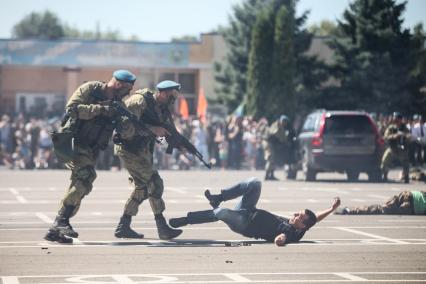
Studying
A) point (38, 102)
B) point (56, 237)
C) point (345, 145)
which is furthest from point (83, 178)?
point (38, 102)

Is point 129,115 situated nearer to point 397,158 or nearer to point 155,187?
point 155,187

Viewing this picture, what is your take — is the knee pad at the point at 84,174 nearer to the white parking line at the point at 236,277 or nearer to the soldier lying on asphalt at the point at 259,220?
the soldier lying on asphalt at the point at 259,220

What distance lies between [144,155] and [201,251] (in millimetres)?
1785

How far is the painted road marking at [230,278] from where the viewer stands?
10531 millimetres

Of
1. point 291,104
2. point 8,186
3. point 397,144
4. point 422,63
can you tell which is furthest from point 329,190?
point 422,63

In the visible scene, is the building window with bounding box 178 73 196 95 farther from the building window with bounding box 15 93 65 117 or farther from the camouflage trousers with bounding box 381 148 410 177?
the camouflage trousers with bounding box 381 148 410 177

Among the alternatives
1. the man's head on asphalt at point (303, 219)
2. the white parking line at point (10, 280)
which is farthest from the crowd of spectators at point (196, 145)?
the white parking line at point (10, 280)

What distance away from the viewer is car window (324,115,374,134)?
31047 millimetres

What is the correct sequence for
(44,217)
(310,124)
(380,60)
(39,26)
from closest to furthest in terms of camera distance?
(44,217), (310,124), (380,60), (39,26)

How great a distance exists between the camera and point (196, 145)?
39969 millimetres

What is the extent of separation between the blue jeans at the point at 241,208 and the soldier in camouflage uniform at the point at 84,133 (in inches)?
64.2

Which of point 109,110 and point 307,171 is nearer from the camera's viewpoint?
point 109,110

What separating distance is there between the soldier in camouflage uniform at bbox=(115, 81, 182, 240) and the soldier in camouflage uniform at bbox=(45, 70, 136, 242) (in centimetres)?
40

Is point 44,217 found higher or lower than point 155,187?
lower
